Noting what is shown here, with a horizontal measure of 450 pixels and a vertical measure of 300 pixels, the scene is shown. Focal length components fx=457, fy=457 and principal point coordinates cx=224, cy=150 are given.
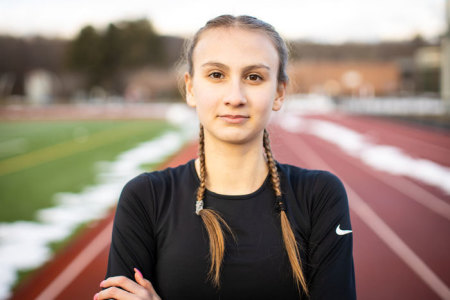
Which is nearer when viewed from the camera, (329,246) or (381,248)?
(329,246)

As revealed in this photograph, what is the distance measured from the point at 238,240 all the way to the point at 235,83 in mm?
535

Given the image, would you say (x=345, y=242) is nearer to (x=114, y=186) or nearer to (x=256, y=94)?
(x=256, y=94)

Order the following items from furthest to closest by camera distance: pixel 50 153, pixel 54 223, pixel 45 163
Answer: pixel 50 153, pixel 45 163, pixel 54 223

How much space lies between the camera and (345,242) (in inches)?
63.5

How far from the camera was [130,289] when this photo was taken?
1.53 metres

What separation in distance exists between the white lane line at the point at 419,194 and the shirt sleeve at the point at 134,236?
604cm

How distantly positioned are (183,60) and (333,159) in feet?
34.5

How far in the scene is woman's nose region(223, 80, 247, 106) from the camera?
1526 mm

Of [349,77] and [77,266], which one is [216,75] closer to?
[77,266]

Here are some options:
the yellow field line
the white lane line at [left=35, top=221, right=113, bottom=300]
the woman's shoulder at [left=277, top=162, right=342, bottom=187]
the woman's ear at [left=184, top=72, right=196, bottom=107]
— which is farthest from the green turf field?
the woman's shoulder at [left=277, top=162, right=342, bottom=187]

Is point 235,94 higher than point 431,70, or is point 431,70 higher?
point 431,70

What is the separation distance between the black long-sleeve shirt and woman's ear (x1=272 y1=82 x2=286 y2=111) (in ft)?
0.94

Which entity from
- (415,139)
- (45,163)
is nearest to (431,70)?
(415,139)

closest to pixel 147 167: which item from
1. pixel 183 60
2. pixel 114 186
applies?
pixel 114 186
